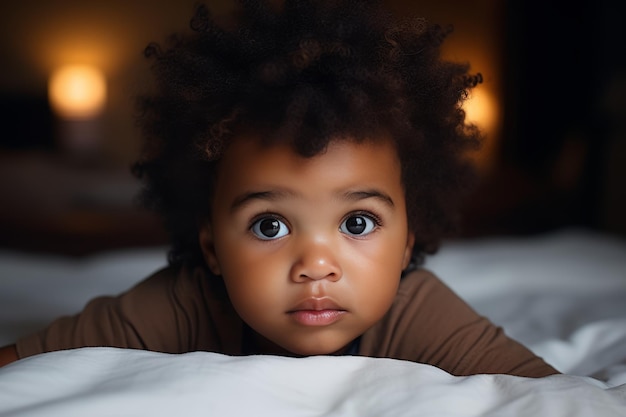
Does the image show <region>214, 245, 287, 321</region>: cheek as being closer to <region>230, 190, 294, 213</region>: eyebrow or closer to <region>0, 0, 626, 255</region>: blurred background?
<region>230, 190, 294, 213</region>: eyebrow

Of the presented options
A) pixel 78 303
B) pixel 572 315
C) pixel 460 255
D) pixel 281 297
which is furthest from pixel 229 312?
pixel 460 255

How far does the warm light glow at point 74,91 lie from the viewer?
458 cm

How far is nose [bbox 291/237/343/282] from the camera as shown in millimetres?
865

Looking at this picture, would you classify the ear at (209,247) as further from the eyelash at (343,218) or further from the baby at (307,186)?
the eyelash at (343,218)

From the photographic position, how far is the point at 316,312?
90 centimetres

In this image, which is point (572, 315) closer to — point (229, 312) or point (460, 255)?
point (460, 255)

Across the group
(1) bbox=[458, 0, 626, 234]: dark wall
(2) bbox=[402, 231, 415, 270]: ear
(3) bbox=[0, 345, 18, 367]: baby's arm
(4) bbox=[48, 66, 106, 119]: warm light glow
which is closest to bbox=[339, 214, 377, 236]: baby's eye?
(2) bbox=[402, 231, 415, 270]: ear

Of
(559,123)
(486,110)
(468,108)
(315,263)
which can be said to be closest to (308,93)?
(315,263)

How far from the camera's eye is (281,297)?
890 millimetres

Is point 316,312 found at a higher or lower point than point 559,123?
lower

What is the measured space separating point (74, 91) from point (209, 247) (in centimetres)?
388

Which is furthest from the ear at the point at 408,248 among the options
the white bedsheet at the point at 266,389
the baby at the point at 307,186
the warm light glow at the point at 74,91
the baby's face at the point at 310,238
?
the warm light glow at the point at 74,91

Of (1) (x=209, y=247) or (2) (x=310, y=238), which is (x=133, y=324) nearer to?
(1) (x=209, y=247)

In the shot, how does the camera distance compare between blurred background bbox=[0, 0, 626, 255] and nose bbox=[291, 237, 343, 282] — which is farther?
blurred background bbox=[0, 0, 626, 255]
